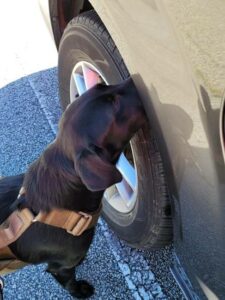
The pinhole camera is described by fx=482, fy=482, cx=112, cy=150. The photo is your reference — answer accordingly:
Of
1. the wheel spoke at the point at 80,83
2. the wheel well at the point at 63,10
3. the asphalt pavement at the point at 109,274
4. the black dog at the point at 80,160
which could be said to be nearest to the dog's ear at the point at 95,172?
the black dog at the point at 80,160

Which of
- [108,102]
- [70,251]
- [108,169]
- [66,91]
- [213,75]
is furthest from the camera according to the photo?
[66,91]

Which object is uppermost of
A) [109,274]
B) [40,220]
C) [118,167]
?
[40,220]

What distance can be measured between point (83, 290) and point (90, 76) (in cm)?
127

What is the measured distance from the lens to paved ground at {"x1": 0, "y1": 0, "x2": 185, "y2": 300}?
2.83 m

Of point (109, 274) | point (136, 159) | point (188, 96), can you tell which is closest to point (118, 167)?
point (136, 159)

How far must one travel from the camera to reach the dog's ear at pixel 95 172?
1.97 metres

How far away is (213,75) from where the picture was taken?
4.52ft

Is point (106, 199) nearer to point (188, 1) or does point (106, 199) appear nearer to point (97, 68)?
point (97, 68)

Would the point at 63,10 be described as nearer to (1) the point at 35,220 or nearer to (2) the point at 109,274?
(1) the point at 35,220

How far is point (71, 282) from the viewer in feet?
9.23

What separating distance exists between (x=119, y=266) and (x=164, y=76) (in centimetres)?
164

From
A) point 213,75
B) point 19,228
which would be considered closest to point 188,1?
point 213,75

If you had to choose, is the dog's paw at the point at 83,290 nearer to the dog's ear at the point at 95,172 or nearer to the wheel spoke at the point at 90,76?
the dog's ear at the point at 95,172

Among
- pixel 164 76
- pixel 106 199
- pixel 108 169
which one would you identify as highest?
pixel 164 76
